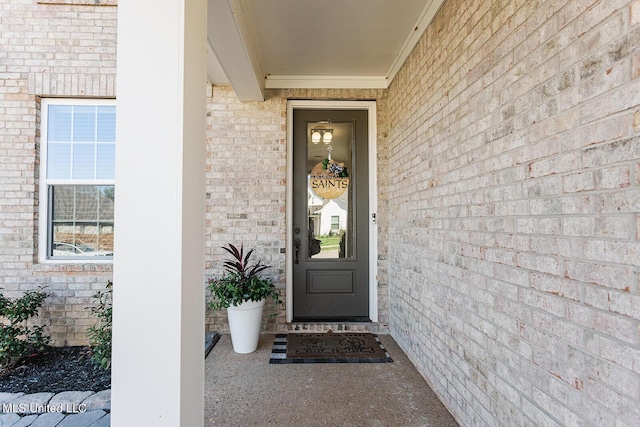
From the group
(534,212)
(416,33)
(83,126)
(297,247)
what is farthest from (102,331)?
(416,33)

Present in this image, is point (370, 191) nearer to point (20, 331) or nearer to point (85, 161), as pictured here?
point (85, 161)

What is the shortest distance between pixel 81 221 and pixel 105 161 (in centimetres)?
64

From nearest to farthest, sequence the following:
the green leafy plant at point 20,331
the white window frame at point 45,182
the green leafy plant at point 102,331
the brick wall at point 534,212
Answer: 1. the brick wall at point 534,212
2. the green leafy plant at point 102,331
3. the green leafy plant at point 20,331
4. the white window frame at point 45,182

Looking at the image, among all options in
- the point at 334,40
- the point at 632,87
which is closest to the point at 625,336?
the point at 632,87

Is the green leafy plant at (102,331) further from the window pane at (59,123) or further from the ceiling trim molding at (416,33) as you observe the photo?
the ceiling trim molding at (416,33)

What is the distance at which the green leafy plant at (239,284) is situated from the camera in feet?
9.23

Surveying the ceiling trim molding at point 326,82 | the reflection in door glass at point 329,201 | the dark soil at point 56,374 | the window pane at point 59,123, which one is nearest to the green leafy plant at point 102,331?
the dark soil at point 56,374

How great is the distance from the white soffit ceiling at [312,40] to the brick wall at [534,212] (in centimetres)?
40

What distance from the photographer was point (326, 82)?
337cm

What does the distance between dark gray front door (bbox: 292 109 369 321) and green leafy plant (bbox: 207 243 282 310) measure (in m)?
0.46

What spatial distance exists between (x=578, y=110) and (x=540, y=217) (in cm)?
39

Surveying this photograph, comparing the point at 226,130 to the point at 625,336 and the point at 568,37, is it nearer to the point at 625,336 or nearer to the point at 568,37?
the point at 568,37

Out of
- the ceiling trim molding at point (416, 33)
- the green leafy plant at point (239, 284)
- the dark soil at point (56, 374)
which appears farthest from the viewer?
the green leafy plant at point (239, 284)

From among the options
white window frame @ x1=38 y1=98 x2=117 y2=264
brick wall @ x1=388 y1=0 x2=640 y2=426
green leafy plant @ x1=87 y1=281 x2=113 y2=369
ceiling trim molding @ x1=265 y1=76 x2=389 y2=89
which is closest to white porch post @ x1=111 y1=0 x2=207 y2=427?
brick wall @ x1=388 y1=0 x2=640 y2=426
